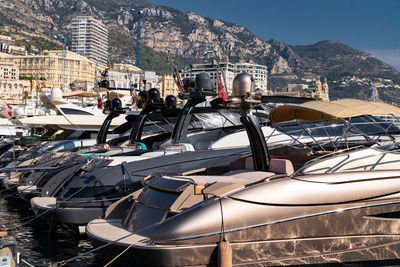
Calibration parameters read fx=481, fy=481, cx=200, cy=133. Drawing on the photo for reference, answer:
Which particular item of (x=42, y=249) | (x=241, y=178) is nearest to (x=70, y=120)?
(x=42, y=249)

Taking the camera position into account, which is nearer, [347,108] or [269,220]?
[269,220]

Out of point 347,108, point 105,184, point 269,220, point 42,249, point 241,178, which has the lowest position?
point 42,249

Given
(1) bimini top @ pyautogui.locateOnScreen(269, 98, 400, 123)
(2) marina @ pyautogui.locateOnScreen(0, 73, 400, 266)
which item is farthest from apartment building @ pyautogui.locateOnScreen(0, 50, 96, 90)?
(1) bimini top @ pyautogui.locateOnScreen(269, 98, 400, 123)

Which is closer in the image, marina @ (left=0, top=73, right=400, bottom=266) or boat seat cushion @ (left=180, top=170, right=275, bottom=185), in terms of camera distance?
marina @ (left=0, top=73, right=400, bottom=266)

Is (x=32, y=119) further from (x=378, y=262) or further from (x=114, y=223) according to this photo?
(x=378, y=262)

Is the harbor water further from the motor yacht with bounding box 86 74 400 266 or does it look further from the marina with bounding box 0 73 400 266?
the motor yacht with bounding box 86 74 400 266

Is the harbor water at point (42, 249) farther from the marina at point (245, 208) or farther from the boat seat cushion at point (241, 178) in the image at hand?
the boat seat cushion at point (241, 178)

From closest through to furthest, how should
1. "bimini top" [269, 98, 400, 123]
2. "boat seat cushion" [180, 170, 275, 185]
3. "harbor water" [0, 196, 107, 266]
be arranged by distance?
"boat seat cushion" [180, 170, 275, 185], "bimini top" [269, 98, 400, 123], "harbor water" [0, 196, 107, 266]

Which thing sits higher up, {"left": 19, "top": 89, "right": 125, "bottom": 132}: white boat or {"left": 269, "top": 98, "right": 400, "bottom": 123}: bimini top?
{"left": 269, "top": 98, "right": 400, "bottom": 123}: bimini top

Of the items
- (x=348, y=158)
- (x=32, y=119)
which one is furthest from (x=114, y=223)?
(x=32, y=119)

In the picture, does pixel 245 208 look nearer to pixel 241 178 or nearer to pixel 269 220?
pixel 269 220

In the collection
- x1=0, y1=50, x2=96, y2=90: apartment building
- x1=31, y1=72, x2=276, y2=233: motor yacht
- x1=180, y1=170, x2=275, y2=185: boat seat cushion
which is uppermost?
x1=0, y1=50, x2=96, y2=90: apartment building

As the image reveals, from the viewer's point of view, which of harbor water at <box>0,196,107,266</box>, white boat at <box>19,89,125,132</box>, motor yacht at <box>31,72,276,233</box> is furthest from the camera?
white boat at <box>19,89,125,132</box>

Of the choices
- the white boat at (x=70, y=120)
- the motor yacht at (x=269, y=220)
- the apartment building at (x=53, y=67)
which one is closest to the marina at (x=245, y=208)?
the motor yacht at (x=269, y=220)
